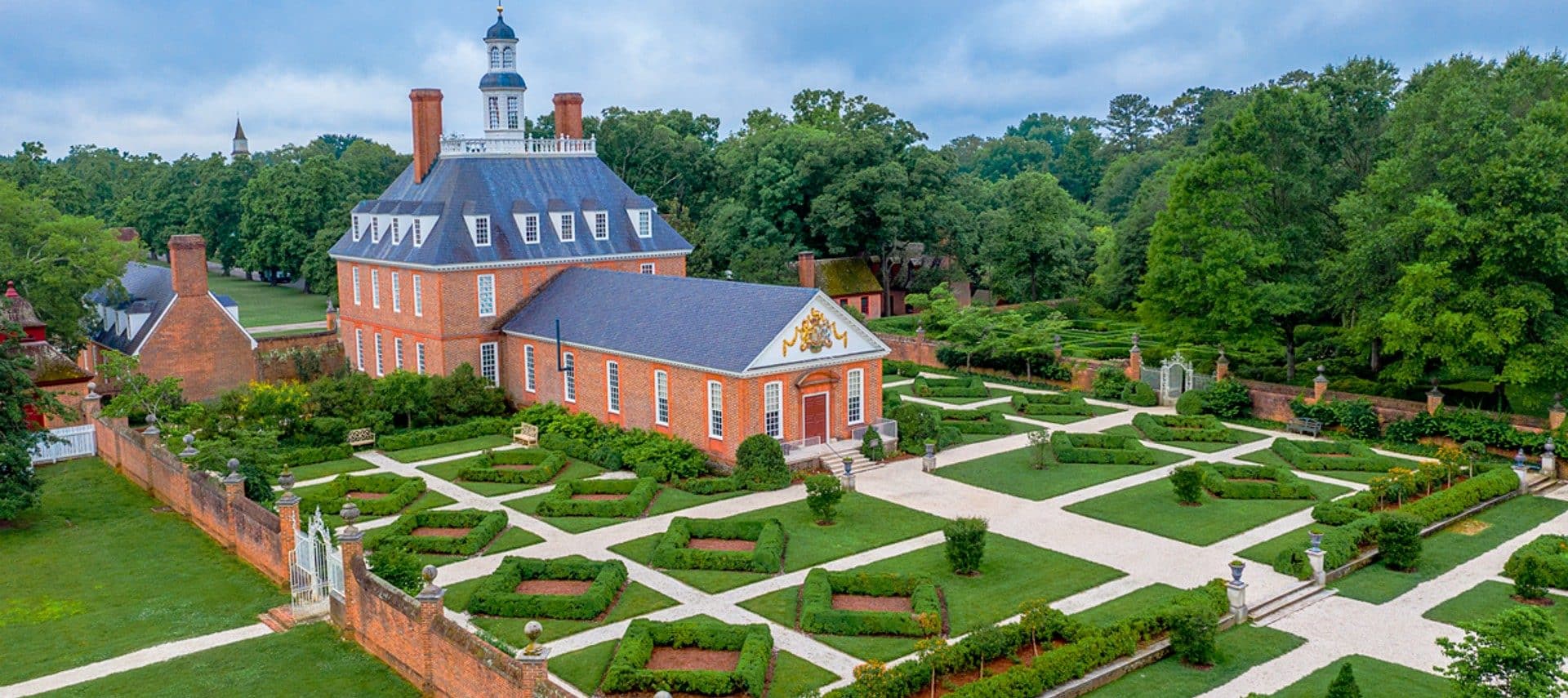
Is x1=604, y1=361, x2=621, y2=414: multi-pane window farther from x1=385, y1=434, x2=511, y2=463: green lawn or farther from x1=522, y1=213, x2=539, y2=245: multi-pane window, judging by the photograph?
x1=522, y1=213, x2=539, y2=245: multi-pane window

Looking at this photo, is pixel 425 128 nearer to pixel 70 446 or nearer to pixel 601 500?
pixel 70 446

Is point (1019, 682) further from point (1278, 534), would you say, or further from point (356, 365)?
point (356, 365)

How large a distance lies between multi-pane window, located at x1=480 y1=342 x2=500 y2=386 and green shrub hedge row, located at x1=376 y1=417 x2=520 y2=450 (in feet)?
9.62

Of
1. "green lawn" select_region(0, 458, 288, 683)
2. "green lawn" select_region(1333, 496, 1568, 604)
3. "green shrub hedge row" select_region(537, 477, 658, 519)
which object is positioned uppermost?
"green shrub hedge row" select_region(537, 477, 658, 519)

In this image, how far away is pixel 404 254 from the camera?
139 ft

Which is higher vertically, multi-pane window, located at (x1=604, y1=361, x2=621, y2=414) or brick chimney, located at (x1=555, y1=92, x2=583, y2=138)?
brick chimney, located at (x1=555, y1=92, x2=583, y2=138)

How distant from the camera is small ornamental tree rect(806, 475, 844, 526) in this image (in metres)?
27.7

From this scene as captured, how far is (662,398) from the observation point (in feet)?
115

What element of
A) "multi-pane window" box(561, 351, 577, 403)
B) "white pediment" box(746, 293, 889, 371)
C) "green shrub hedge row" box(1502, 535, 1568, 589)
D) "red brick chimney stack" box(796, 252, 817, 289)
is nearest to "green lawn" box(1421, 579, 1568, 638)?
"green shrub hedge row" box(1502, 535, 1568, 589)

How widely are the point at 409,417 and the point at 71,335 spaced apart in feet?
46.6

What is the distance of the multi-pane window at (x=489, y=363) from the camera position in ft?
137

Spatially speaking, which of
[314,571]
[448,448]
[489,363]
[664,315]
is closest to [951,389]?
[664,315]

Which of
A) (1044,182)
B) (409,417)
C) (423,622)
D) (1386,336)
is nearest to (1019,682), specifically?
(423,622)

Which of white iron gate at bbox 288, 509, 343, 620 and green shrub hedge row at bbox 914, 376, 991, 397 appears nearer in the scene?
white iron gate at bbox 288, 509, 343, 620
